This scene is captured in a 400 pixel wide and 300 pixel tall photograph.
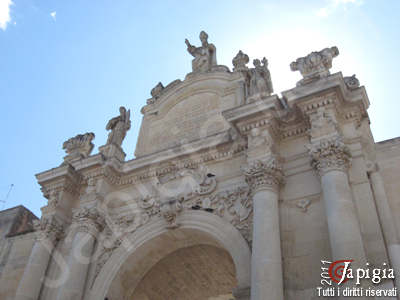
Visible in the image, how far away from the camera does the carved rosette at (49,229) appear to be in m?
11.2

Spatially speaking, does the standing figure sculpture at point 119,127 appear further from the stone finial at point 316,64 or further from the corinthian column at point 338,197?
the corinthian column at point 338,197

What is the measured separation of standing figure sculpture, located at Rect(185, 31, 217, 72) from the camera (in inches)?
589

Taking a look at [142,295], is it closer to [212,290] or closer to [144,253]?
[144,253]

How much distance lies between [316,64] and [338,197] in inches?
151

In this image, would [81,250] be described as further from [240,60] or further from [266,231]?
[240,60]

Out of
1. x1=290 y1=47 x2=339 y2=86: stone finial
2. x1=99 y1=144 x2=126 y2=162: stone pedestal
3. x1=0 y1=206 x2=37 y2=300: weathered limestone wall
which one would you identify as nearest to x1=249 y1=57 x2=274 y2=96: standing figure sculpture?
x1=290 y1=47 x2=339 y2=86: stone finial

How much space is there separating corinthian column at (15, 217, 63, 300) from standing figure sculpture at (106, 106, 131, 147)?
9.62 feet

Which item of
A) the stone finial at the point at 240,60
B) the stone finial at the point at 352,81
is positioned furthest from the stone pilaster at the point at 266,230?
the stone finial at the point at 240,60

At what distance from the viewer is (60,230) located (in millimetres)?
11422

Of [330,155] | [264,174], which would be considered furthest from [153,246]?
[330,155]

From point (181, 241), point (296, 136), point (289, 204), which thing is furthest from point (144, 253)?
point (296, 136)

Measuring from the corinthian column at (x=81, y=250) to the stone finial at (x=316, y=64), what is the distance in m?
6.18

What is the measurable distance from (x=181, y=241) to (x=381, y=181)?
16.5 feet

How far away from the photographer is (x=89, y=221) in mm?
10891
